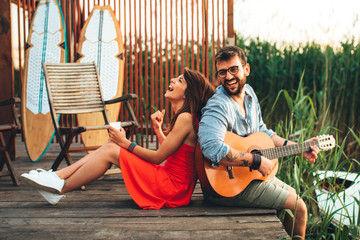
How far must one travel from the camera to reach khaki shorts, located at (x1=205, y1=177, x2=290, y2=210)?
226 cm

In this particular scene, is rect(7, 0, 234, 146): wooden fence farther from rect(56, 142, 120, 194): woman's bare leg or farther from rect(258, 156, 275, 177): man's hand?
rect(258, 156, 275, 177): man's hand

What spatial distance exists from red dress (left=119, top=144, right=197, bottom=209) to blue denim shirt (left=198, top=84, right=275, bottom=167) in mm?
315

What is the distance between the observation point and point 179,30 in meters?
5.10

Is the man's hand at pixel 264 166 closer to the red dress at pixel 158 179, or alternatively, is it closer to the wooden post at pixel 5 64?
the red dress at pixel 158 179

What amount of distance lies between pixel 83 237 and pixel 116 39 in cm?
356

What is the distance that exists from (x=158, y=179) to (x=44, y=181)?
29.0 inches

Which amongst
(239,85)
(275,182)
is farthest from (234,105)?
(275,182)

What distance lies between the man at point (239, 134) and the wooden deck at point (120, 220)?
88 millimetres

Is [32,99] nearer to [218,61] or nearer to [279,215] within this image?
[218,61]

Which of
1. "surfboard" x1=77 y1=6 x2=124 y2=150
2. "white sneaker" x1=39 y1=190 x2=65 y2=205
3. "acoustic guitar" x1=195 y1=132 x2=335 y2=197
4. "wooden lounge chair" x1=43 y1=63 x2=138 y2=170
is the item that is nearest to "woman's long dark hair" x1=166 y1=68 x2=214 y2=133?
"acoustic guitar" x1=195 y1=132 x2=335 y2=197

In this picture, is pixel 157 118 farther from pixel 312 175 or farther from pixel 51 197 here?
pixel 312 175

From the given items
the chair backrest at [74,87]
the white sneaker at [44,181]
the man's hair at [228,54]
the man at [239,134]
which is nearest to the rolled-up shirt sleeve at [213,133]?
the man at [239,134]

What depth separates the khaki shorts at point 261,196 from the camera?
2.26 metres

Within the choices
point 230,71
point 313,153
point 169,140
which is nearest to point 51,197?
point 169,140
